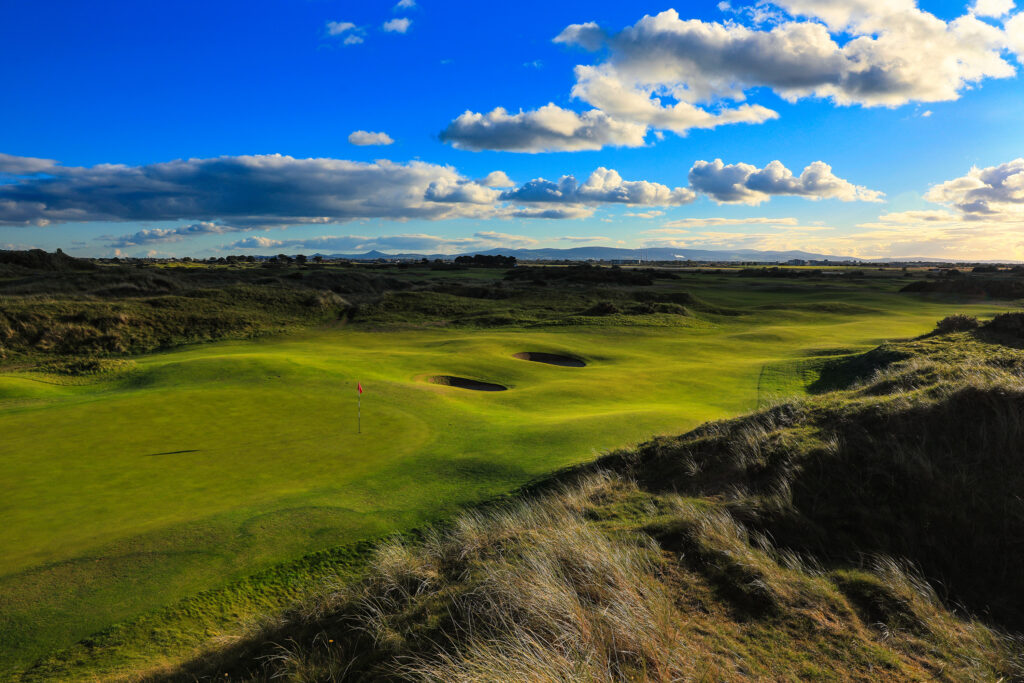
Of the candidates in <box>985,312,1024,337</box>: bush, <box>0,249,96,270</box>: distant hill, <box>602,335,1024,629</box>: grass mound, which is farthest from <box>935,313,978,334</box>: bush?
→ <box>0,249,96,270</box>: distant hill

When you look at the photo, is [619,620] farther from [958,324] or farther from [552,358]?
[958,324]

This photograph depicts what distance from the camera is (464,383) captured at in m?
23.4

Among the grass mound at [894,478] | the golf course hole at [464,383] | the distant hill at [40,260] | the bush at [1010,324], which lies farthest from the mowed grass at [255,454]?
the distant hill at [40,260]

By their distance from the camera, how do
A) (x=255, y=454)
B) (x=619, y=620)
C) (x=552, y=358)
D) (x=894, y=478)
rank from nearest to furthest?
(x=619, y=620)
(x=894, y=478)
(x=255, y=454)
(x=552, y=358)

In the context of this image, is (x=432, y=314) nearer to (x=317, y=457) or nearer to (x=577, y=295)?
(x=577, y=295)

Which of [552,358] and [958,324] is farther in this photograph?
Result: [552,358]

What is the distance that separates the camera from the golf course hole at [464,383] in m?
22.6

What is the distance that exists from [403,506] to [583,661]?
5678 millimetres

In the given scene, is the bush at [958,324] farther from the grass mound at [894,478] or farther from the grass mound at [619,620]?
the grass mound at [619,620]

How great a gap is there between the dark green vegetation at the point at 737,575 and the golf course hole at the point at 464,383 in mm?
13425

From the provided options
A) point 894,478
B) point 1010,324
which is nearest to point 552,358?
point 1010,324

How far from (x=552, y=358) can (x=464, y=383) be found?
8648 mm

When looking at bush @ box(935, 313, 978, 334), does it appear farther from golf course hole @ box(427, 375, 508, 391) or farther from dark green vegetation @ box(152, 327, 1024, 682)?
golf course hole @ box(427, 375, 508, 391)

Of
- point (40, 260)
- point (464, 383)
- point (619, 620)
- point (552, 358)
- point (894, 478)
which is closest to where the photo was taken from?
point (619, 620)
